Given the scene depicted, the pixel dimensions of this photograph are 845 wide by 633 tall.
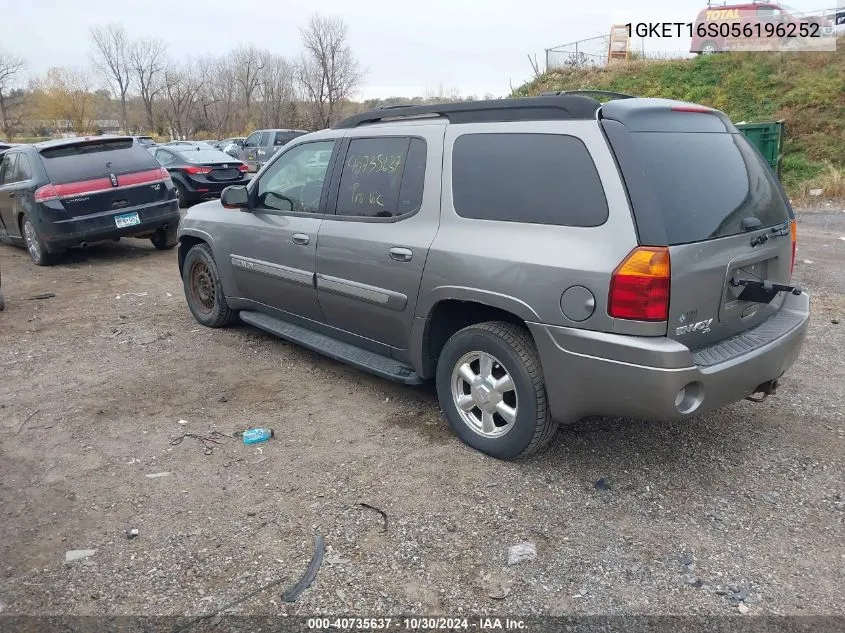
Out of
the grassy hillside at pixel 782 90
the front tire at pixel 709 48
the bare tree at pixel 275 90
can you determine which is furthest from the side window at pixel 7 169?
the bare tree at pixel 275 90

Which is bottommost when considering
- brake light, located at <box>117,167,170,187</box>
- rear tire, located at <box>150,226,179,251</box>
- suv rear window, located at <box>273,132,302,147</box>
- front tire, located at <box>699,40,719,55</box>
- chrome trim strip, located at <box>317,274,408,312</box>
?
rear tire, located at <box>150,226,179,251</box>

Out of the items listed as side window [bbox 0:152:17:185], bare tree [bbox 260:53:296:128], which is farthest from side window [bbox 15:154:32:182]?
bare tree [bbox 260:53:296:128]

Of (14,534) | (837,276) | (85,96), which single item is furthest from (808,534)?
(85,96)

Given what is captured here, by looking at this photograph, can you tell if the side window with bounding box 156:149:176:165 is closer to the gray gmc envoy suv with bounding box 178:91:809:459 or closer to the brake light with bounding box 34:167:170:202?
the brake light with bounding box 34:167:170:202

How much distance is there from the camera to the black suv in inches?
336

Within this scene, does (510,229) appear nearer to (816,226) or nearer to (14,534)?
(14,534)

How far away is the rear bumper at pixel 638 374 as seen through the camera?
9.55ft

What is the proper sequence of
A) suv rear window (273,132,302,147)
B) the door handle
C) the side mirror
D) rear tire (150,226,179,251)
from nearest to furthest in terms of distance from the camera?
the door handle
the side mirror
rear tire (150,226,179,251)
suv rear window (273,132,302,147)

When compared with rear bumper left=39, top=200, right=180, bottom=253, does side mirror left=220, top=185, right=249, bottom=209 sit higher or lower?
higher

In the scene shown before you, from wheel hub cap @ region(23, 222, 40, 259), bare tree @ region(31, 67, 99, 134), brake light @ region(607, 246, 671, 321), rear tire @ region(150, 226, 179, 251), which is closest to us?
brake light @ region(607, 246, 671, 321)

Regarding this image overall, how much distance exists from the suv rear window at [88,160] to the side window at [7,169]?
3.27ft

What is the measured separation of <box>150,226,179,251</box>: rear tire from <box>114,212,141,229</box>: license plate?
99 cm

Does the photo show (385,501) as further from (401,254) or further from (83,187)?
(83,187)

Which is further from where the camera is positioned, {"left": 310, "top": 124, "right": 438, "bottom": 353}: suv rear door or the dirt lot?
{"left": 310, "top": 124, "right": 438, "bottom": 353}: suv rear door
